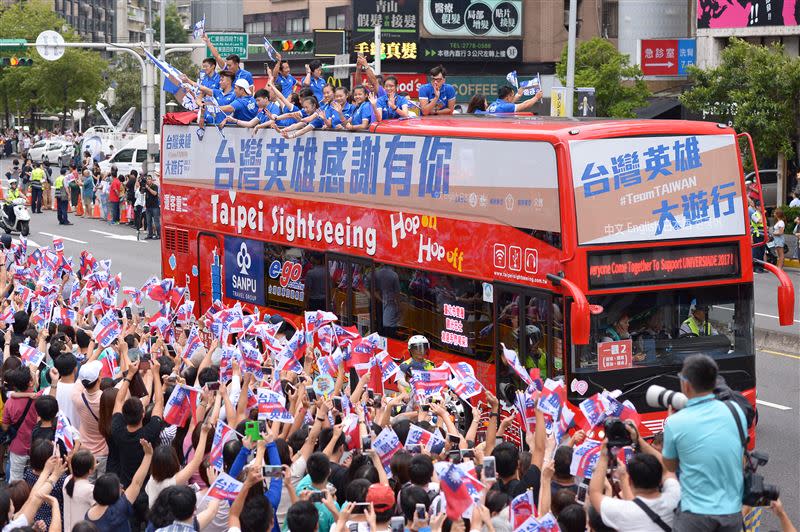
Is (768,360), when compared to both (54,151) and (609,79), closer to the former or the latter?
(609,79)

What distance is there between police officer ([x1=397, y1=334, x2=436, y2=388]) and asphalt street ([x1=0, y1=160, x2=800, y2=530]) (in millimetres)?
3271

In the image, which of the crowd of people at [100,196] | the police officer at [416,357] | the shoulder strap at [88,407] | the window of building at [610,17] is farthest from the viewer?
the window of building at [610,17]

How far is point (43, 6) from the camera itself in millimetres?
76938

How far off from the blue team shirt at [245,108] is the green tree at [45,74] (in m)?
54.7

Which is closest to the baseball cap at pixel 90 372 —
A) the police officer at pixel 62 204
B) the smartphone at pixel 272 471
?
the smartphone at pixel 272 471

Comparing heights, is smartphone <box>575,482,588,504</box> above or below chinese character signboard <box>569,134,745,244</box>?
below

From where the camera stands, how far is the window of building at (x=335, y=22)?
60.8 metres

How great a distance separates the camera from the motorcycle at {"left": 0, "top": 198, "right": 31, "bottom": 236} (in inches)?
1267

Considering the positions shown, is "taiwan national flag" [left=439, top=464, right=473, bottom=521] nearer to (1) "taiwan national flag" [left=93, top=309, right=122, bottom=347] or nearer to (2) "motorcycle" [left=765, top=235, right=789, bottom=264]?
(1) "taiwan national flag" [left=93, top=309, right=122, bottom=347]

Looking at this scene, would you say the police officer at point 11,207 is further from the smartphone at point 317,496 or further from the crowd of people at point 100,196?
the smartphone at point 317,496

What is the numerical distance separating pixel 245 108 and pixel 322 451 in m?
8.91

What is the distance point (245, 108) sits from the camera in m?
16.2

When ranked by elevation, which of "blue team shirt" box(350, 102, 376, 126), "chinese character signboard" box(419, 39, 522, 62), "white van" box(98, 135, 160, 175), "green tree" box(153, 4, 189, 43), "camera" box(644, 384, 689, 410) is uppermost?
"green tree" box(153, 4, 189, 43)

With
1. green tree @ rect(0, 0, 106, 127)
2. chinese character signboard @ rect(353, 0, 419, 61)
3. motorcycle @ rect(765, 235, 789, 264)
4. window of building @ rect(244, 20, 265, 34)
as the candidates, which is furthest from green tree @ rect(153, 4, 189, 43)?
motorcycle @ rect(765, 235, 789, 264)
